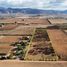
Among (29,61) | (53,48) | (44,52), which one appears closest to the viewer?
(29,61)

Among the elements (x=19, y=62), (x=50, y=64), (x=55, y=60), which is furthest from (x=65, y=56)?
(x=19, y=62)

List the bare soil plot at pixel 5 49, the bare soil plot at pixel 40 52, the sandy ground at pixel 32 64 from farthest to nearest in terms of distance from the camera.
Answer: the bare soil plot at pixel 5 49 → the bare soil plot at pixel 40 52 → the sandy ground at pixel 32 64

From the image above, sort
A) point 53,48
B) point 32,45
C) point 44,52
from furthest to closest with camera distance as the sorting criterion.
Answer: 1. point 32,45
2. point 53,48
3. point 44,52

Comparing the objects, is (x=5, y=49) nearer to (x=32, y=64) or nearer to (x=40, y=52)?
(x=40, y=52)

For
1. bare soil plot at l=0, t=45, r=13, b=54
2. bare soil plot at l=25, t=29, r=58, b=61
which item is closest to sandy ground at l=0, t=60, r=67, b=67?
bare soil plot at l=25, t=29, r=58, b=61

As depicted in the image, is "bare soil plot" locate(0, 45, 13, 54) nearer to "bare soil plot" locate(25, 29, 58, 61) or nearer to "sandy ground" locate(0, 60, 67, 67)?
"bare soil plot" locate(25, 29, 58, 61)

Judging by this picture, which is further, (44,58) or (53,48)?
(53,48)

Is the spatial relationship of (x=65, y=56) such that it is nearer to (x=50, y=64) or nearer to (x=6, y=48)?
(x=50, y=64)

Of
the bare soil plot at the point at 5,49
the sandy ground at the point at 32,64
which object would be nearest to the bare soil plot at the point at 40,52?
the sandy ground at the point at 32,64

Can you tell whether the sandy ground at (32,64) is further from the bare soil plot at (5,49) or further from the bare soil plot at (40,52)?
the bare soil plot at (5,49)

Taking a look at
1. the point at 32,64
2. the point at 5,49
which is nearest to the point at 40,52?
the point at 5,49
